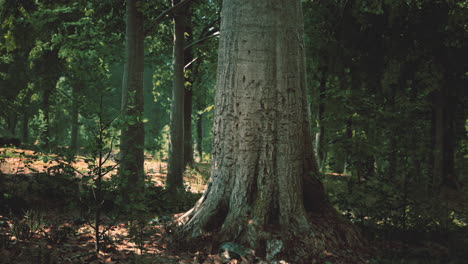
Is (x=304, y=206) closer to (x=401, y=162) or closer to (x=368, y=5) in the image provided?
(x=401, y=162)

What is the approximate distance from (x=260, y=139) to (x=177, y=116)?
4.93m

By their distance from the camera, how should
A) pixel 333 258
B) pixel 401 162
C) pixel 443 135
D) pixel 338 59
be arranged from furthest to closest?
1. pixel 443 135
2. pixel 338 59
3. pixel 401 162
4. pixel 333 258

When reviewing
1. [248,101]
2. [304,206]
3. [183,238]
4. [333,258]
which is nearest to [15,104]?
[183,238]

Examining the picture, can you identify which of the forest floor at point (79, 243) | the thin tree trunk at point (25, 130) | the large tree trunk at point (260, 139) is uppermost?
the thin tree trunk at point (25, 130)

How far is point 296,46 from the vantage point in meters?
4.03

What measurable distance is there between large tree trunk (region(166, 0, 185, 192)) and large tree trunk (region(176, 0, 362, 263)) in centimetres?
422

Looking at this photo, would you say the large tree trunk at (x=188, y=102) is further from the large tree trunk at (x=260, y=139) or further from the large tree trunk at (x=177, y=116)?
the large tree trunk at (x=260, y=139)

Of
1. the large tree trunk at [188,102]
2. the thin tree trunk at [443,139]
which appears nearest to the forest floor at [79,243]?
the thin tree trunk at [443,139]

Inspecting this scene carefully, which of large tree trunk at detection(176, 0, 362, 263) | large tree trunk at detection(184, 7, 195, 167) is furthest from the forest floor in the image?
large tree trunk at detection(184, 7, 195, 167)

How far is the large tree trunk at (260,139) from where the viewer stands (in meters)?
3.74

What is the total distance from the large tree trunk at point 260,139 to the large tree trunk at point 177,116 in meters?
4.22

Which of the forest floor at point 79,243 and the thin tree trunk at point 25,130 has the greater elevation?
the thin tree trunk at point 25,130

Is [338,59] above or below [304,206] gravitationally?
above

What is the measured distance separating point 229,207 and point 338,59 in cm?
432
